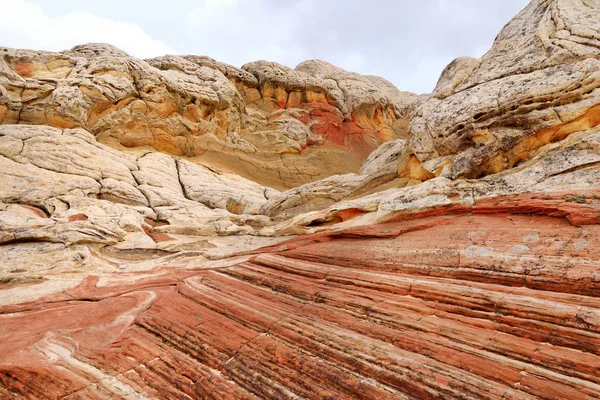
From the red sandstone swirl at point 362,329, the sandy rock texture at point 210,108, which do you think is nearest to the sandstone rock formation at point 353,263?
the red sandstone swirl at point 362,329

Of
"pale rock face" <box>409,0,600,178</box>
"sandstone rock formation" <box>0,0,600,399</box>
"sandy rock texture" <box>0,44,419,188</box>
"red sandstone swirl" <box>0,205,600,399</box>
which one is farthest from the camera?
"sandy rock texture" <box>0,44,419,188</box>

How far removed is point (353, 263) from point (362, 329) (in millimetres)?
1877

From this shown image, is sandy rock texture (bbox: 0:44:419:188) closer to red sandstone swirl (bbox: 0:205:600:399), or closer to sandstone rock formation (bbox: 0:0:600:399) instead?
sandstone rock formation (bbox: 0:0:600:399)

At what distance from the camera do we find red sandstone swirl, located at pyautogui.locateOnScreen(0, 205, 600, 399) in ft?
12.1

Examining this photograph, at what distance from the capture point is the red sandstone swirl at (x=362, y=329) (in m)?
3.68

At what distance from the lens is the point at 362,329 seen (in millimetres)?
4672

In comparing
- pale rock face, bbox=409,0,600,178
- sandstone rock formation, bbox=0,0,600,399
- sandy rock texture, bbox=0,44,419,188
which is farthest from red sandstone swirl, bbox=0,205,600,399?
sandy rock texture, bbox=0,44,419,188

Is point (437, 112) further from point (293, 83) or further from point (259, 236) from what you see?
point (293, 83)

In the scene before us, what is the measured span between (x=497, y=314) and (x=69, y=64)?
1053 inches

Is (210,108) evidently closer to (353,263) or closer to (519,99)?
(519,99)

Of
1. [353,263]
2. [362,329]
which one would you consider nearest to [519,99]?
[353,263]

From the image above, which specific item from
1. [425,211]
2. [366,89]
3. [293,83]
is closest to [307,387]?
[425,211]

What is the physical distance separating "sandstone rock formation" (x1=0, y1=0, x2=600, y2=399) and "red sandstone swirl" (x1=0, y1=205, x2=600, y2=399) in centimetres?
3

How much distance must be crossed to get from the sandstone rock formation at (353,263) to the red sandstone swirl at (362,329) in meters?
0.03
